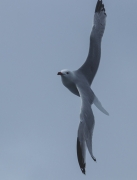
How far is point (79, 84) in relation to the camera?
13555 mm

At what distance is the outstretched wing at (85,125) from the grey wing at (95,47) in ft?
3.50

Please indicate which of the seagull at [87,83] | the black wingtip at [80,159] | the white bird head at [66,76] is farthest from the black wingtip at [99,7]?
the black wingtip at [80,159]

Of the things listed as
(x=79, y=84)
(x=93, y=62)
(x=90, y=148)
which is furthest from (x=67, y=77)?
(x=90, y=148)

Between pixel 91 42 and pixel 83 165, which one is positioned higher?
pixel 91 42

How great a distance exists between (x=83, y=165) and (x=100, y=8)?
598cm

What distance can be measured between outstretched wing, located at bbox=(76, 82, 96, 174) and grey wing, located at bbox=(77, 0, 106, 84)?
3.50 feet

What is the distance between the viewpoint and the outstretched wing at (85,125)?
1151cm

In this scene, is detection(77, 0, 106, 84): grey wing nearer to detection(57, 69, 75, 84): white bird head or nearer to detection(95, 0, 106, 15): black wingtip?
detection(95, 0, 106, 15): black wingtip

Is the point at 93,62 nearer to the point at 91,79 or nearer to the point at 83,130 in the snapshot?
the point at 91,79

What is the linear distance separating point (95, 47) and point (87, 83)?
53.7 inches

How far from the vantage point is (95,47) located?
14.9 m

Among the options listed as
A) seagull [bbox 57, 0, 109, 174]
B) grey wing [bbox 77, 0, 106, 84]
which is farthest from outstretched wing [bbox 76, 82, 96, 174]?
grey wing [bbox 77, 0, 106, 84]

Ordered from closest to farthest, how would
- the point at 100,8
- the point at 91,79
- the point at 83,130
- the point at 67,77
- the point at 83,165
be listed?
the point at 83,165, the point at 83,130, the point at 67,77, the point at 91,79, the point at 100,8

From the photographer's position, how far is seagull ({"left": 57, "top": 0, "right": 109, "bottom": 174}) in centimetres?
1187
